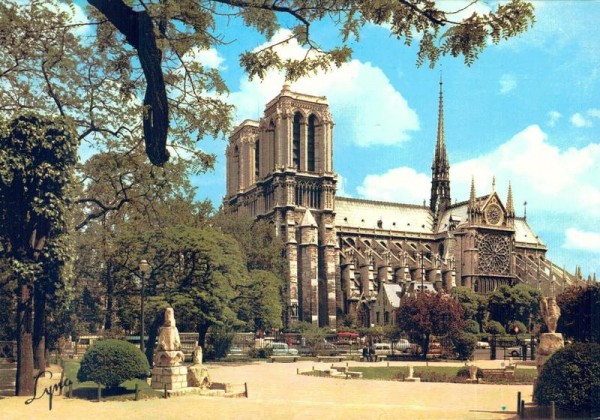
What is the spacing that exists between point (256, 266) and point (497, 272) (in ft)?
147

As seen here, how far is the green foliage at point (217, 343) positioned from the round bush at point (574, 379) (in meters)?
31.2

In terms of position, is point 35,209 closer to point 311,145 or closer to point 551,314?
point 551,314

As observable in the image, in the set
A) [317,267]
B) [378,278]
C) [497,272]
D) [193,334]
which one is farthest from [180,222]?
[497,272]

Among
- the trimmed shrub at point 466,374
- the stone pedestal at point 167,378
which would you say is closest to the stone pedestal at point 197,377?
the stone pedestal at point 167,378

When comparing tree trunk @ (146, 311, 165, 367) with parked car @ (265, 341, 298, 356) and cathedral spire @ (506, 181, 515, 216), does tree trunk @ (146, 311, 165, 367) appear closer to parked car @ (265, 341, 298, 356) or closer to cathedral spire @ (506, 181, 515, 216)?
parked car @ (265, 341, 298, 356)

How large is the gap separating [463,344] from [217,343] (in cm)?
1731

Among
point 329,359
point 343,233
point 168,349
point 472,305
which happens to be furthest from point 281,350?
point 343,233

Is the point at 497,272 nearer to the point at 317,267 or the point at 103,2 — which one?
the point at 317,267

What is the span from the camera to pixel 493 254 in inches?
4446

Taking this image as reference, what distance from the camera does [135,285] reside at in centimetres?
3725

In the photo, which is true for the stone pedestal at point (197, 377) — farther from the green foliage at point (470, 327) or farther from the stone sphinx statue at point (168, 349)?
the green foliage at point (470, 327)

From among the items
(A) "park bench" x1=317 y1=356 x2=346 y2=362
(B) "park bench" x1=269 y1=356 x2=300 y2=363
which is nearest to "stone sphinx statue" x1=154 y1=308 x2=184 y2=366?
(B) "park bench" x1=269 y1=356 x2=300 y2=363

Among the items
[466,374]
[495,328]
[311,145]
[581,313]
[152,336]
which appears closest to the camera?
[466,374]

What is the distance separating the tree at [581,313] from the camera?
43.2 meters
